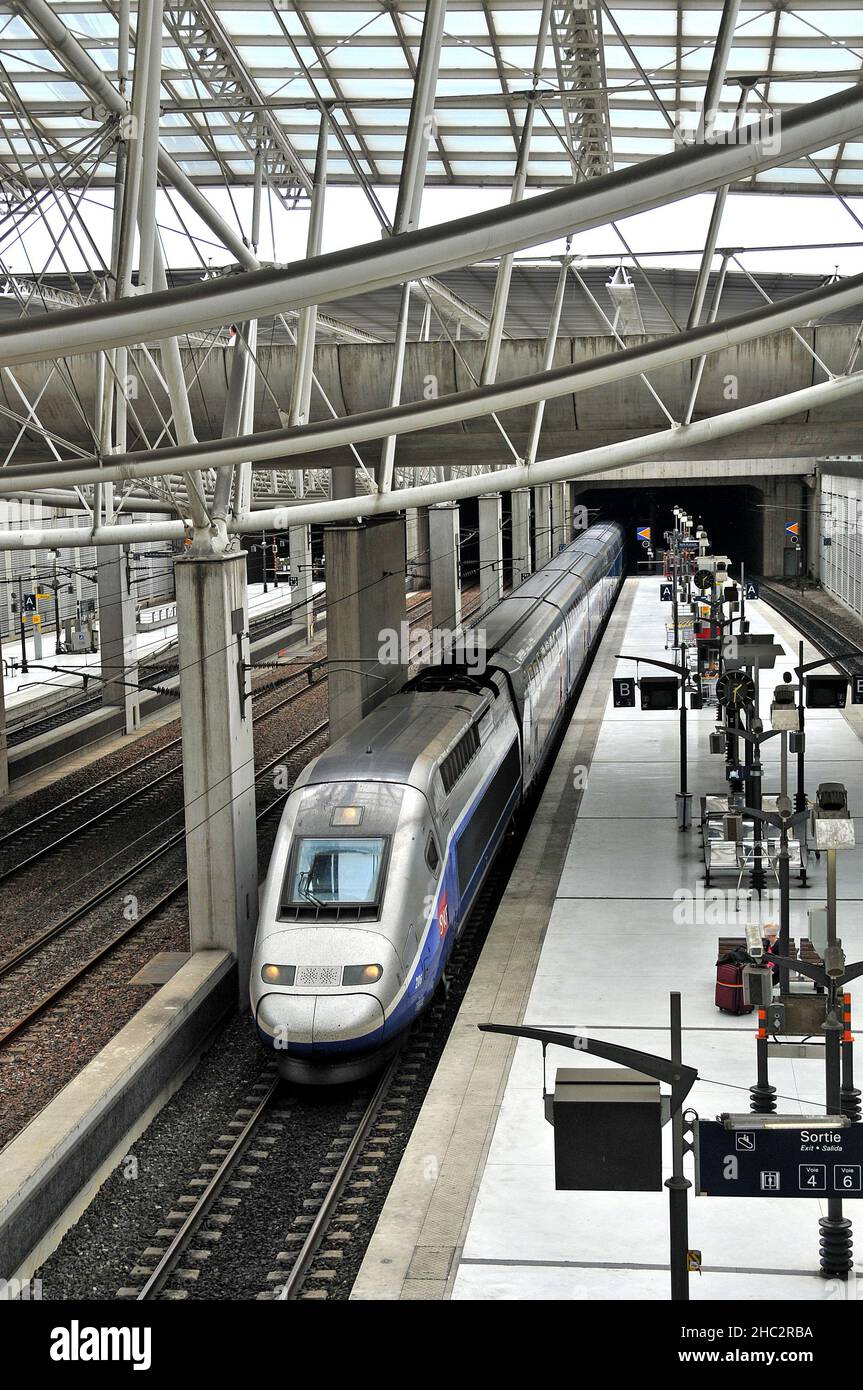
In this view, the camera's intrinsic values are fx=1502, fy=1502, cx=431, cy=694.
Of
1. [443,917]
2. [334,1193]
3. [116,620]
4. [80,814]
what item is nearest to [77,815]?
[80,814]

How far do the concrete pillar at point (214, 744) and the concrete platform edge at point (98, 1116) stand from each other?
3.19 ft

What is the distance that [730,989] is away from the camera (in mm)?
15750

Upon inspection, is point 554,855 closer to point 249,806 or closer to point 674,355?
point 249,806

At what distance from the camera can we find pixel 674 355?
13.1 meters

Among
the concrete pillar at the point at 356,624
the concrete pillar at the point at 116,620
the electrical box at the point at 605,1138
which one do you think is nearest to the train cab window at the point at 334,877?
the electrical box at the point at 605,1138

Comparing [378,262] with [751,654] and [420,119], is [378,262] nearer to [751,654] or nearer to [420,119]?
[420,119]

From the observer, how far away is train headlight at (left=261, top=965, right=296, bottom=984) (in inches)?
571

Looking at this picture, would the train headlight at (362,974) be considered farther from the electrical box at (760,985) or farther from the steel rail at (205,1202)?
the electrical box at (760,985)

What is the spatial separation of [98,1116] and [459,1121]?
10.4 ft

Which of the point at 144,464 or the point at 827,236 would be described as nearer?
the point at 144,464

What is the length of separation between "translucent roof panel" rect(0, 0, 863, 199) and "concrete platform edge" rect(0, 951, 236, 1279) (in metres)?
9.06

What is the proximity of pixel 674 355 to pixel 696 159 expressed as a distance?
13.1 feet

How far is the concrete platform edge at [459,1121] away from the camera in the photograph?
1080cm
